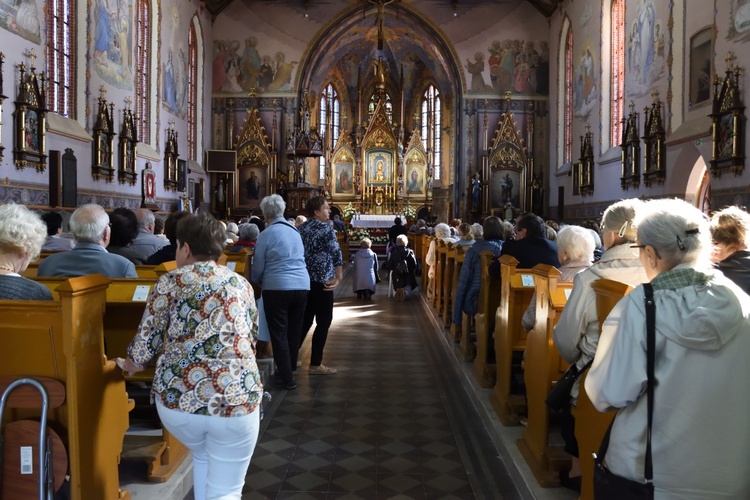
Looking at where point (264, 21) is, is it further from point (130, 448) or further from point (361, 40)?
point (130, 448)

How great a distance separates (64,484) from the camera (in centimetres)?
262

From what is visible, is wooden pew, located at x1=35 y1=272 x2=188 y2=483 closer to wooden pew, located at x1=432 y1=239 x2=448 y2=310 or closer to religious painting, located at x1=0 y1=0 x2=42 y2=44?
wooden pew, located at x1=432 y1=239 x2=448 y2=310

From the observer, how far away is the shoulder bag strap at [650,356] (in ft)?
6.31

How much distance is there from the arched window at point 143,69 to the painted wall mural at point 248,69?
20.1 feet

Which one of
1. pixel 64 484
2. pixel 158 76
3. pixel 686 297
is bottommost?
pixel 64 484

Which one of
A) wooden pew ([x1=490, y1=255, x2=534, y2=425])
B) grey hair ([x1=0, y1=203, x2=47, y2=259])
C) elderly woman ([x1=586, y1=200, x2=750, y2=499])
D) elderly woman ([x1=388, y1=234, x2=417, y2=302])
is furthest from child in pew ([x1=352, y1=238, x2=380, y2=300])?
elderly woman ([x1=586, y1=200, x2=750, y2=499])

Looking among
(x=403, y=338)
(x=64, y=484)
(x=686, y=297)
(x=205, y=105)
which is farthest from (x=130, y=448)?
(x=205, y=105)

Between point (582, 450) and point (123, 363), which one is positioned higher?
point (123, 363)

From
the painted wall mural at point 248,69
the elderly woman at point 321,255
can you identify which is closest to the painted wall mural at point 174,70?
the painted wall mural at point 248,69

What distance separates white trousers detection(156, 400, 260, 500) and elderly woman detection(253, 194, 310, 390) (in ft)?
10.0

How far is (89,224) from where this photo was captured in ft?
12.1

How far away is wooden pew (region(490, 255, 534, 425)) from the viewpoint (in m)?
4.69

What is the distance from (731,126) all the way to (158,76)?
43.1ft

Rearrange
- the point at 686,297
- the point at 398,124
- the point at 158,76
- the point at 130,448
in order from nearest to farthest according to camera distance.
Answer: the point at 686,297
the point at 130,448
the point at 158,76
the point at 398,124
